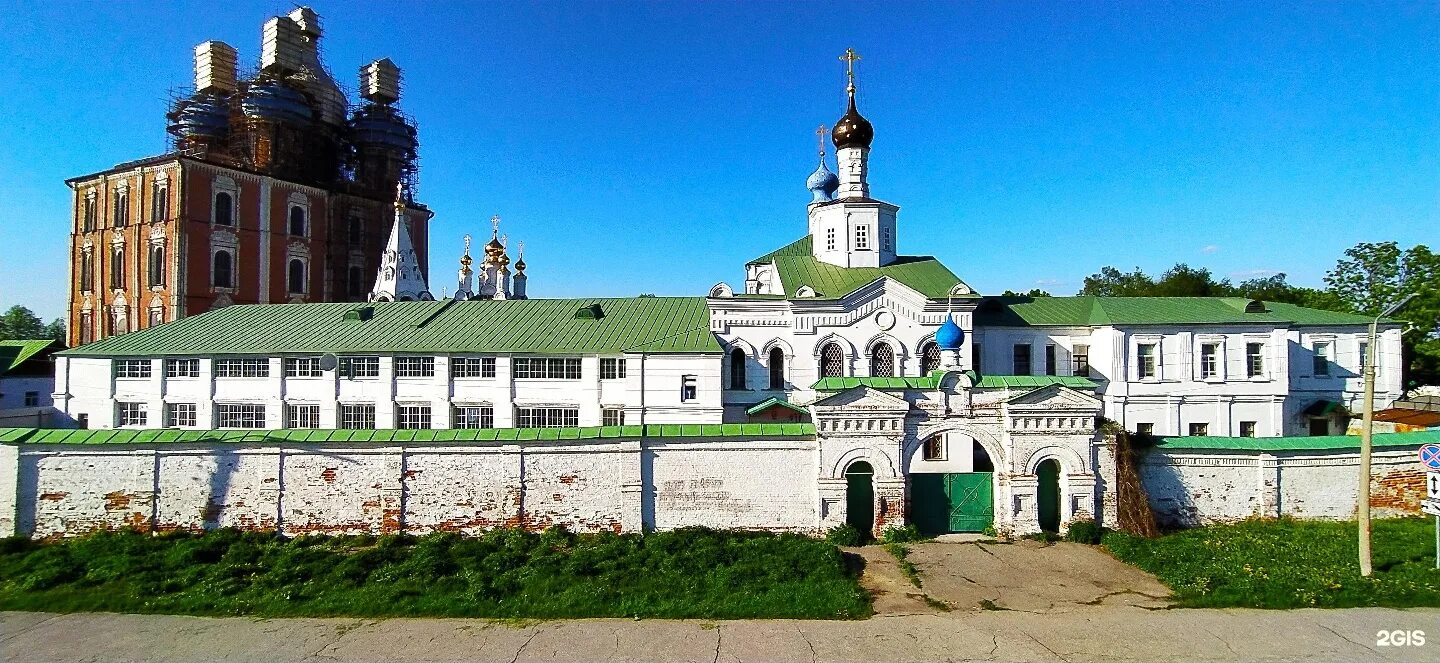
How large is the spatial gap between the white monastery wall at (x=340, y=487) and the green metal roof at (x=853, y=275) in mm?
10731

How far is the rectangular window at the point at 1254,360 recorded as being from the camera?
2533cm

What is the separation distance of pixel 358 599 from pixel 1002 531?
12393 millimetres

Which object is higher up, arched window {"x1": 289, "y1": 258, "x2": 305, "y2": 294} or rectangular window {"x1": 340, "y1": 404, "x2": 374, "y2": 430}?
arched window {"x1": 289, "y1": 258, "x2": 305, "y2": 294}

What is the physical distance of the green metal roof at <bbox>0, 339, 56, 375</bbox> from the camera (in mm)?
33406

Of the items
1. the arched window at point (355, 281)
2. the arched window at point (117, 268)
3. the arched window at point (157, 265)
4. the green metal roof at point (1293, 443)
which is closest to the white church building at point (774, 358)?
the green metal roof at point (1293, 443)

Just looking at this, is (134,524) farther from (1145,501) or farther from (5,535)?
(1145,501)

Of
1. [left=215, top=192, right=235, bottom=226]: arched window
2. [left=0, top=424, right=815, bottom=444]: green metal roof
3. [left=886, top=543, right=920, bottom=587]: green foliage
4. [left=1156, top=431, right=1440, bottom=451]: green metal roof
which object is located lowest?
[left=886, top=543, right=920, bottom=587]: green foliage

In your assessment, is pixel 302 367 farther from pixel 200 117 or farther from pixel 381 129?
pixel 381 129

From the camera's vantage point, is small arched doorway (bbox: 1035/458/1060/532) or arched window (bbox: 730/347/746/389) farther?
arched window (bbox: 730/347/746/389)

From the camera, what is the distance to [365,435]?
598 inches

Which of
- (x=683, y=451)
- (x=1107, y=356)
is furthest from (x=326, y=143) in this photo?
(x=1107, y=356)

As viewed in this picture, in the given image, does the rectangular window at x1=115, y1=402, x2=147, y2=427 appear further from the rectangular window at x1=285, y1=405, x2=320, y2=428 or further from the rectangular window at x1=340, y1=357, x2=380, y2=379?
the rectangular window at x1=340, y1=357, x2=380, y2=379

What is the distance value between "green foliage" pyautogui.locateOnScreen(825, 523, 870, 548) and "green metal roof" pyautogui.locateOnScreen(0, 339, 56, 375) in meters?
38.6

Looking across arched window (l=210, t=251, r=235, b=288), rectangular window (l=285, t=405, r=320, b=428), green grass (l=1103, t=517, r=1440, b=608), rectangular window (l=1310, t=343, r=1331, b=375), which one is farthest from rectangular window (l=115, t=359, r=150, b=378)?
rectangular window (l=1310, t=343, r=1331, b=375)
